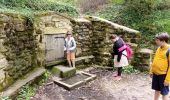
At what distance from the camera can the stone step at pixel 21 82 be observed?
19.7 feet

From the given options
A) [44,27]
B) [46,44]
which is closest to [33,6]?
[44,27]

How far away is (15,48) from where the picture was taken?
22.8 ft

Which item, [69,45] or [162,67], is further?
[69,45]

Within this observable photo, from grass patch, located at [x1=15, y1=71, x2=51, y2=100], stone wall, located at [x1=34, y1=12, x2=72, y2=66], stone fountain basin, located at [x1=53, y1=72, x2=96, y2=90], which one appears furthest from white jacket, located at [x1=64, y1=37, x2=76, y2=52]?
grass patch, located at [x1=15, y1=71, x2=51, y2=100]

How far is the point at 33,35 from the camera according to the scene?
26.5 ft

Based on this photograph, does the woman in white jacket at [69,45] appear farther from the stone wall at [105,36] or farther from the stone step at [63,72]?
the stone wall at [105,36]

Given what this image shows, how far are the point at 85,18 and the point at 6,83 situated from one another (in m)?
4.99

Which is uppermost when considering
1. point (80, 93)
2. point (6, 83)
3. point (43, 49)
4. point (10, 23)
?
point (10, 23)

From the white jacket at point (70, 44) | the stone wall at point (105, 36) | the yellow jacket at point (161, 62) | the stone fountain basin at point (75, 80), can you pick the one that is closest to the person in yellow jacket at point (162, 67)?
the yellow jacket at point (161, 62)

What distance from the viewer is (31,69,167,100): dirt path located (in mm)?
7102

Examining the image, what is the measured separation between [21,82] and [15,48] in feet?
3.04

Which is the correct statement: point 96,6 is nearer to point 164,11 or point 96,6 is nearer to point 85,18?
point 164,11

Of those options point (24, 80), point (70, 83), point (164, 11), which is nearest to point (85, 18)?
point (70, 83)

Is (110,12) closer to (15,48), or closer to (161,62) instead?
(15,48)
